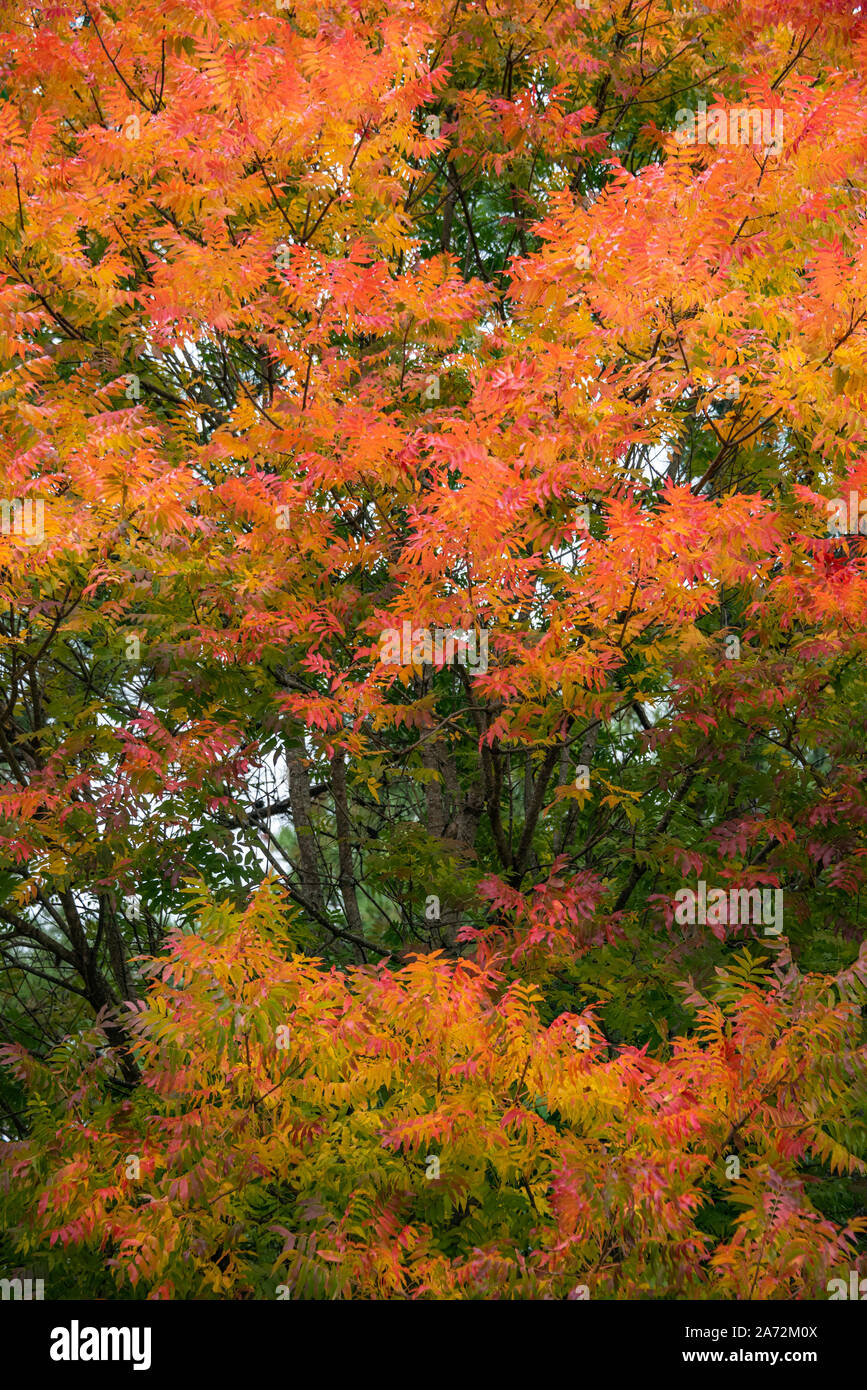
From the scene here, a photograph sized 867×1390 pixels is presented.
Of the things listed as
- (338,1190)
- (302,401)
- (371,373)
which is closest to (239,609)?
(302,401)

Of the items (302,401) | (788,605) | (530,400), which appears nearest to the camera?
(530,400)

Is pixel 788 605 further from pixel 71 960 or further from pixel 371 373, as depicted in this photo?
pixel 71 960

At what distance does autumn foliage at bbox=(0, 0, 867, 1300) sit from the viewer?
5.40m

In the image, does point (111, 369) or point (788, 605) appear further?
point (111, 369)

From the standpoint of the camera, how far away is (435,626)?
6.65 m

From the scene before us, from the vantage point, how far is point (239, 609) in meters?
7.39

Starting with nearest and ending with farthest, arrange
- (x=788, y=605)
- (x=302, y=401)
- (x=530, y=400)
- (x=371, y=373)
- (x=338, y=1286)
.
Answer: (x=338, y=1286) < (x=530, y=400) < (x=788, y=605) < (x=302, y=401) < (x=371, y=373)

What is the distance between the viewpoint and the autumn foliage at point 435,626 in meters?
5.40

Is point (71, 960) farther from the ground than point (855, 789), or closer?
closer

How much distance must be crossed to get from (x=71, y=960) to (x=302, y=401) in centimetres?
419
